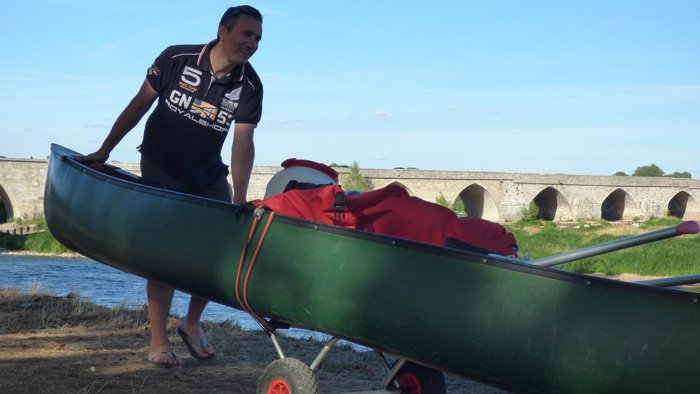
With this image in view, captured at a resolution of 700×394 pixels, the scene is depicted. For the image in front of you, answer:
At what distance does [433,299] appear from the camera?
119 inches

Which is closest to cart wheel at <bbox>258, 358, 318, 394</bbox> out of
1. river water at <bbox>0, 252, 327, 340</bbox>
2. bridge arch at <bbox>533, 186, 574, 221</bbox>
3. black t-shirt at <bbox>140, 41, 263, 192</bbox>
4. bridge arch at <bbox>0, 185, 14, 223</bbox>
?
black t-shirt at <bbox>140, 41, 263, 192</bbox>

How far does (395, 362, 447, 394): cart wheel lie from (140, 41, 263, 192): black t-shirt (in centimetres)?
134

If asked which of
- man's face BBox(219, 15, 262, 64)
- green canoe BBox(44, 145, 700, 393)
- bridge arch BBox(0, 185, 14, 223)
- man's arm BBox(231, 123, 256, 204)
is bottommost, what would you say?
bridge arch BBox(0, 185, 14, 223)

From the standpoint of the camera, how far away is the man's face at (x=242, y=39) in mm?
4027

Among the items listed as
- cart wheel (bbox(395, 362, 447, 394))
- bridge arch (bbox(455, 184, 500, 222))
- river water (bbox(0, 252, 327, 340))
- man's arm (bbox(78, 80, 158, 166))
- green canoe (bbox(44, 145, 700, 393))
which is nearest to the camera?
green canoe (bbox(44, 145, 700, 393))

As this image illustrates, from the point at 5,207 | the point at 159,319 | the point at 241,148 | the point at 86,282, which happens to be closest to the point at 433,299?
the point at 241,148

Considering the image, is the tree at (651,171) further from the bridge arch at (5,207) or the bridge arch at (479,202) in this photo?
the bridge arch at (5,207)

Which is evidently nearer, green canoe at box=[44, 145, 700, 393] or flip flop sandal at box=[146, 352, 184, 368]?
green canoe at box=[44, 145, 700, 393]

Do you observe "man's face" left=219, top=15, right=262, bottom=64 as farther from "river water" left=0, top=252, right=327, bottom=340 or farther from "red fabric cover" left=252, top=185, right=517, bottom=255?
"river water" left=0, top=252, right=327, bottom=340

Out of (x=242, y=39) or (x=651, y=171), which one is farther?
(x=651, y=171)

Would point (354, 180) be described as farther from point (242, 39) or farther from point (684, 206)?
point (242, 39)

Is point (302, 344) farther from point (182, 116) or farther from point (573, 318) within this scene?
point (573, 318)

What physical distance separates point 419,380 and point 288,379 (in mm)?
668

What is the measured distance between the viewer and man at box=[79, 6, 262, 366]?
13.5ft
